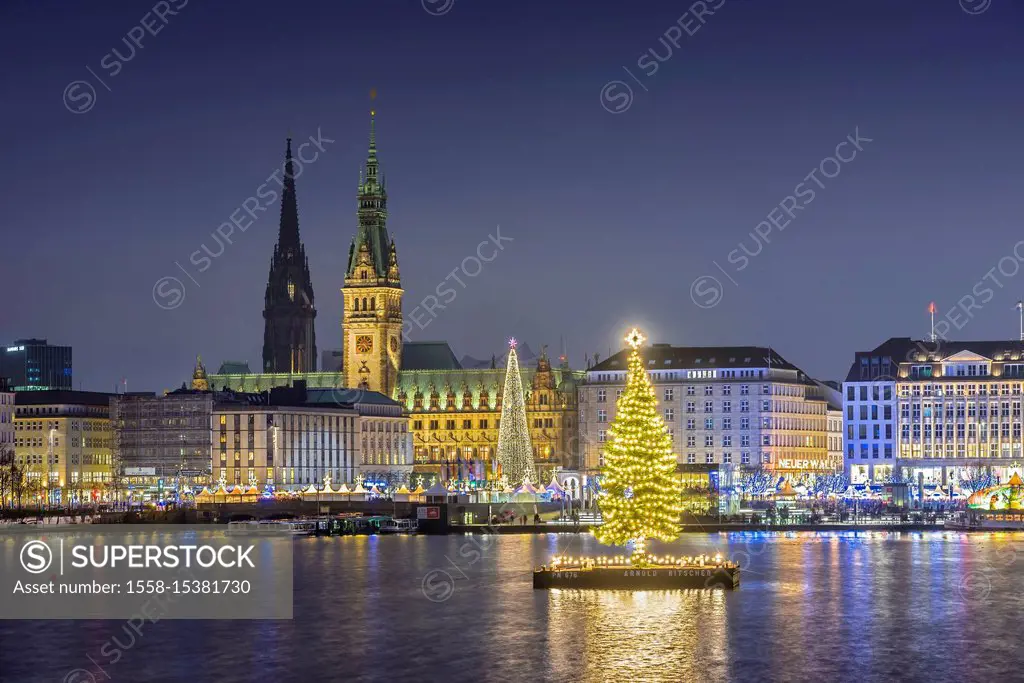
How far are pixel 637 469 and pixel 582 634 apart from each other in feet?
40.2

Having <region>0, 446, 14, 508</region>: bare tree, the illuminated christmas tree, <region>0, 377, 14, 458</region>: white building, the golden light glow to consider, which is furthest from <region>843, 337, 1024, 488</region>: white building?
the golden light glow

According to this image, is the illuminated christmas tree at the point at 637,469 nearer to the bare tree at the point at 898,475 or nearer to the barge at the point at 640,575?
the barge at the point at 640,575

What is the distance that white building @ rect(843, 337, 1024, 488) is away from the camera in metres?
173

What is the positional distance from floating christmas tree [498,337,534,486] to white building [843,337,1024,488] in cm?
3613

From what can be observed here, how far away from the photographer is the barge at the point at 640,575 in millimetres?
73688

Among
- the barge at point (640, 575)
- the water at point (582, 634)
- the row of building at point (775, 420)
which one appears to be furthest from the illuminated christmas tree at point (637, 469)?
the row of building at point (775, 420)

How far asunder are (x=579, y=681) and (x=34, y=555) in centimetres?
6176

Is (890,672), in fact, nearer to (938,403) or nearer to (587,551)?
(587,551)

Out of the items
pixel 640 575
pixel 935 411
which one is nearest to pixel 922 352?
pixel 935 411

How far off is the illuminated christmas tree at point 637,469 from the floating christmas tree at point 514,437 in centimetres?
7740

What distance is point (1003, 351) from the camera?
17425cm

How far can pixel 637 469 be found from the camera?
2899 inches

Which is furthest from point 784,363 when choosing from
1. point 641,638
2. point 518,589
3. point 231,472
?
point 641,638

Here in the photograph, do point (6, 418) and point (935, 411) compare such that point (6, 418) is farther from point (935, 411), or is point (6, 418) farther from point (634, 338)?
point (634, 338)
